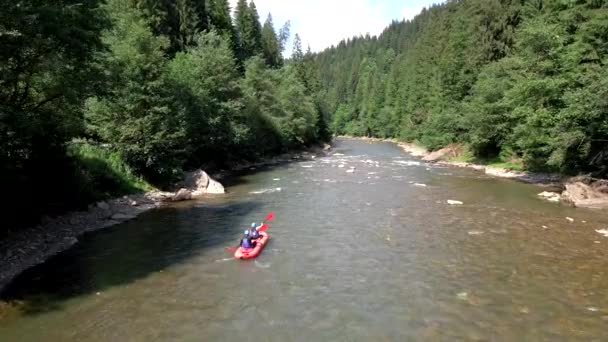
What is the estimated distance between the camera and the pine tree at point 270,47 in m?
98.8

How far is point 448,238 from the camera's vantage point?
2012 centimetres

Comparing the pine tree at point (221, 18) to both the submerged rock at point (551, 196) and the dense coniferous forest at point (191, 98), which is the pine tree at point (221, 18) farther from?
the submerged rock at point (551, 196)

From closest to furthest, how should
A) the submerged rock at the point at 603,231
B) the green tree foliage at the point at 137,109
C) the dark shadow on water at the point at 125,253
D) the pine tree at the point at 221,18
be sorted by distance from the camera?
the dark shadow on water at the point at 125,253
the submerged rock at the point at 603,231
the green tree foliage at the point at 137,109
the pine tree at the point at 221,18

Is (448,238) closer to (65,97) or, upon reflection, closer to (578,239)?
(578,239)

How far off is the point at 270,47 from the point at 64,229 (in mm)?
87855

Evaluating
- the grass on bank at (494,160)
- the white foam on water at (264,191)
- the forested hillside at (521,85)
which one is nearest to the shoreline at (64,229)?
the white foam on water at (264,191)

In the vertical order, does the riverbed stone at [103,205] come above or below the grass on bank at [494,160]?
above

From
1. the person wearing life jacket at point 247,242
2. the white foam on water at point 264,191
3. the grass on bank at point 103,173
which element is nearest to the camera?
the person wearing life jacket at point 247,242

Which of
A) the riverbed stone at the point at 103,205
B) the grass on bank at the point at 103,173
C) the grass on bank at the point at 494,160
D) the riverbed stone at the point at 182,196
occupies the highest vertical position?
the grass on bank at the point at 103,173

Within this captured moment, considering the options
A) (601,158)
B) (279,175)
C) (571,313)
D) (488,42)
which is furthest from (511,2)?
(571,313)

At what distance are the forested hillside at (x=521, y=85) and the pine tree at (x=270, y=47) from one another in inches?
1208

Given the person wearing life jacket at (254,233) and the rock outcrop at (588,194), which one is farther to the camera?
the rock outcrop at (588,194)

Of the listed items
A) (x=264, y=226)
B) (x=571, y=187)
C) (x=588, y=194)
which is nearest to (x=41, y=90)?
(x=264, y=226)

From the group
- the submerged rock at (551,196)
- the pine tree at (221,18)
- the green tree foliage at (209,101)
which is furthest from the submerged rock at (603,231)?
the pine tree at (221,18)
